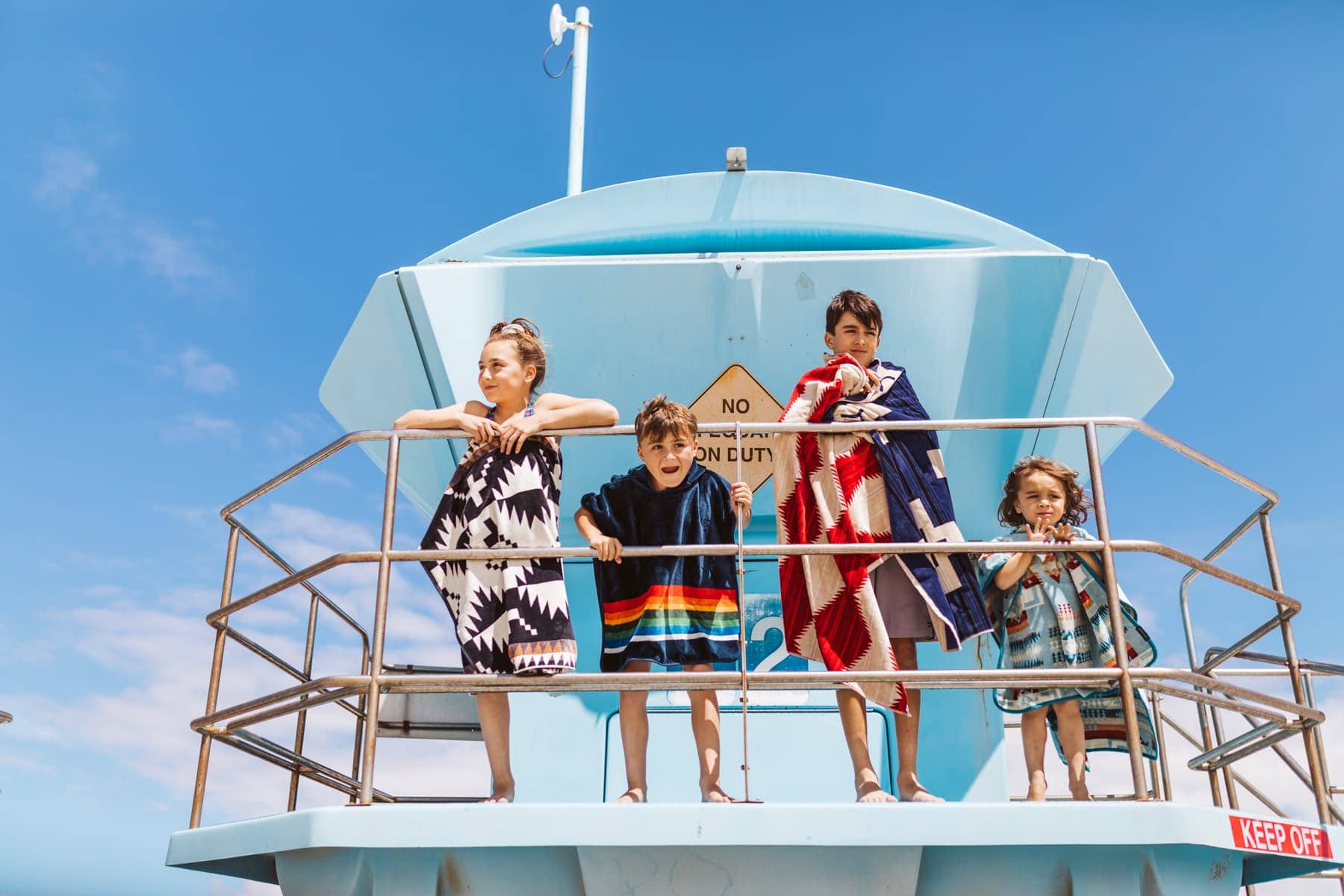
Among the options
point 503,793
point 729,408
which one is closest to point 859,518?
point 729,408

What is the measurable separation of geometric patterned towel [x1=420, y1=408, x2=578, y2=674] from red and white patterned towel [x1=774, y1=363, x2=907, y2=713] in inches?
24.3

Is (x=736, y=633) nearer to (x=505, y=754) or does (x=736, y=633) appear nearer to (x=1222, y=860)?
(x=505, y=754)

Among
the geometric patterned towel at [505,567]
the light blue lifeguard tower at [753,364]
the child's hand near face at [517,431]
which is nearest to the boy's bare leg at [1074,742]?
the light blue lifeguard tower at [753,364]

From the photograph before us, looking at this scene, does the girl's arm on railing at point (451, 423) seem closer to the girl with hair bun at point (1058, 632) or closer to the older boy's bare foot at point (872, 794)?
the older boy's bare foot at point (872, 794)

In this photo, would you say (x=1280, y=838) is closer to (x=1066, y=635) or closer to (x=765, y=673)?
(x=1066, y=635)

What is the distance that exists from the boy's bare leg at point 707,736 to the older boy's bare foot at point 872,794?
0.33 metres

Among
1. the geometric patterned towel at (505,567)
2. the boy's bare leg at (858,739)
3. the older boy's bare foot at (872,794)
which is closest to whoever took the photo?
the older boy's bare foot at (872,794)

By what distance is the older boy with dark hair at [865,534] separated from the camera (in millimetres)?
2834

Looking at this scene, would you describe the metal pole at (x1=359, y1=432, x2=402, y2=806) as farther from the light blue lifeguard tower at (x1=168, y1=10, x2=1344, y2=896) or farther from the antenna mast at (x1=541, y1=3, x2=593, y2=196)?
the antenna mast at (x1=541, y1=3, x2=593, y2=196)

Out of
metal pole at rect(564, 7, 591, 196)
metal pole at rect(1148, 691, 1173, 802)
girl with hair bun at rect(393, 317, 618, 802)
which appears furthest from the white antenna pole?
metal pole at rect(1148, 691, 1173, 802)

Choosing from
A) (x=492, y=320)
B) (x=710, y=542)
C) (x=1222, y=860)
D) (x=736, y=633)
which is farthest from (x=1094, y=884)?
(x=492, y=320)

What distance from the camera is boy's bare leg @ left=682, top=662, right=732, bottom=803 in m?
2.78

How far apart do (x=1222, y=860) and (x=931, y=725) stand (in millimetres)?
1336

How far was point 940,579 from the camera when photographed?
296 cm
